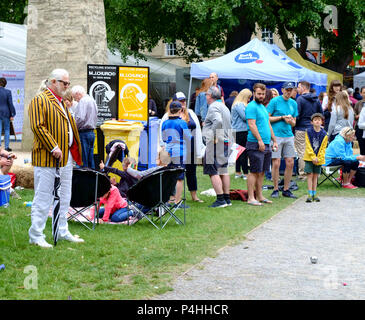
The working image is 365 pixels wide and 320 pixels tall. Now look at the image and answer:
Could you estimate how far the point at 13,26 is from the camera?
28.0 meters

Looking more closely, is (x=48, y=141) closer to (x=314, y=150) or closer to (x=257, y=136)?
(x=257, y=136)

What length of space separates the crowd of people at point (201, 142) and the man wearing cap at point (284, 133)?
0.02m

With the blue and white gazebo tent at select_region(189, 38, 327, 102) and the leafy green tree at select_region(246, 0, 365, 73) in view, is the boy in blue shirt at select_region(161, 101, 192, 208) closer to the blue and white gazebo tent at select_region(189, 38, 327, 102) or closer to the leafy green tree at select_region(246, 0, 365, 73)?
the blue and white gazebo tent at select_region(189, 38, 327, 102)

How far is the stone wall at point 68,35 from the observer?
15648 millimetres

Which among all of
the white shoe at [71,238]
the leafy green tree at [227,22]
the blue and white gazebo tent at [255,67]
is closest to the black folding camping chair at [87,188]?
the white shoe at [71,238]

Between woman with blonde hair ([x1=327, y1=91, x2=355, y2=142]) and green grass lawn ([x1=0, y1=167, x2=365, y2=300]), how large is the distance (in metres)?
4.54

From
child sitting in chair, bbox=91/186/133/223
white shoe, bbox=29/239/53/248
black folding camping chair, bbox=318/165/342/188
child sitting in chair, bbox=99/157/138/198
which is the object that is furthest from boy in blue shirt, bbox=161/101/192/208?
black folding camping chair, bbox=318/165/342/188

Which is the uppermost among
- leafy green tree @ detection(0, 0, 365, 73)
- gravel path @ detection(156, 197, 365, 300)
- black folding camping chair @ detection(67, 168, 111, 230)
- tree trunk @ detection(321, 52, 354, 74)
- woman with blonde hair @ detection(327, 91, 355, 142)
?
leafy green tree @ detection(0, 0, 365, 73)

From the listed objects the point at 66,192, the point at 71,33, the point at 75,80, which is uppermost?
the point at 71,33

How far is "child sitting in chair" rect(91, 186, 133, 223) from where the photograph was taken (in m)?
9.95

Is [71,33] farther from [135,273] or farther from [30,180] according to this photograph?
[135,273]

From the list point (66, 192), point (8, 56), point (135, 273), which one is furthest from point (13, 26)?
point (135, 273)

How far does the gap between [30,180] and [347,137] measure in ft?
20.1

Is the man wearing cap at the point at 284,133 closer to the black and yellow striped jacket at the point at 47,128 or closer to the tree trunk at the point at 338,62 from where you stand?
the black and yellow striped jacket at the point at 47,128
